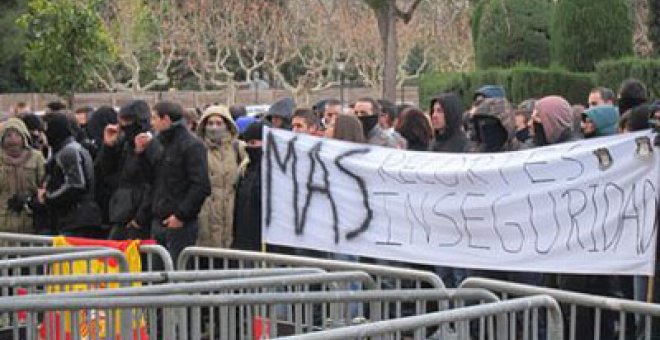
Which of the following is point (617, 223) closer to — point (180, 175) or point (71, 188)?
point (180, 175)

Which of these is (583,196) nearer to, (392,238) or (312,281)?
(392,238)

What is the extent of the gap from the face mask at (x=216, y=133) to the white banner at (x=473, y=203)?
2.63 ft

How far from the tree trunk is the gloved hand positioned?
22.4 meters

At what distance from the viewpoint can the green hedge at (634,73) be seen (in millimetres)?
18922

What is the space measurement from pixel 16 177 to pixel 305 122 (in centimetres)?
267

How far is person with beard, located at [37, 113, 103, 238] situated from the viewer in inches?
398

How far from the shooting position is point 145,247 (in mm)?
7547

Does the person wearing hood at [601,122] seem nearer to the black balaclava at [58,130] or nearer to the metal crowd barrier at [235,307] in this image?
the metal crowd barrier at [235,307]

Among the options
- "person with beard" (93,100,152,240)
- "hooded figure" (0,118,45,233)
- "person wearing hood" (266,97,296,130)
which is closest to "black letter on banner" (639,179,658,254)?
"person wearing hood" (266,97,296,130)

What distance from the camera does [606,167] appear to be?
23.2ft

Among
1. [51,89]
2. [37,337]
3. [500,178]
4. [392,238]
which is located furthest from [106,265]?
[51,89]

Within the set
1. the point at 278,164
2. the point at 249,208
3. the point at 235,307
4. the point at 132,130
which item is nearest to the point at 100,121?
the point at 132,130

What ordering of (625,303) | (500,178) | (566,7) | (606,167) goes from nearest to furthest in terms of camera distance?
(625,303), (606,167), (500,178), (566,7)

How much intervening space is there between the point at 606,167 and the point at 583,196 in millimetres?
214
